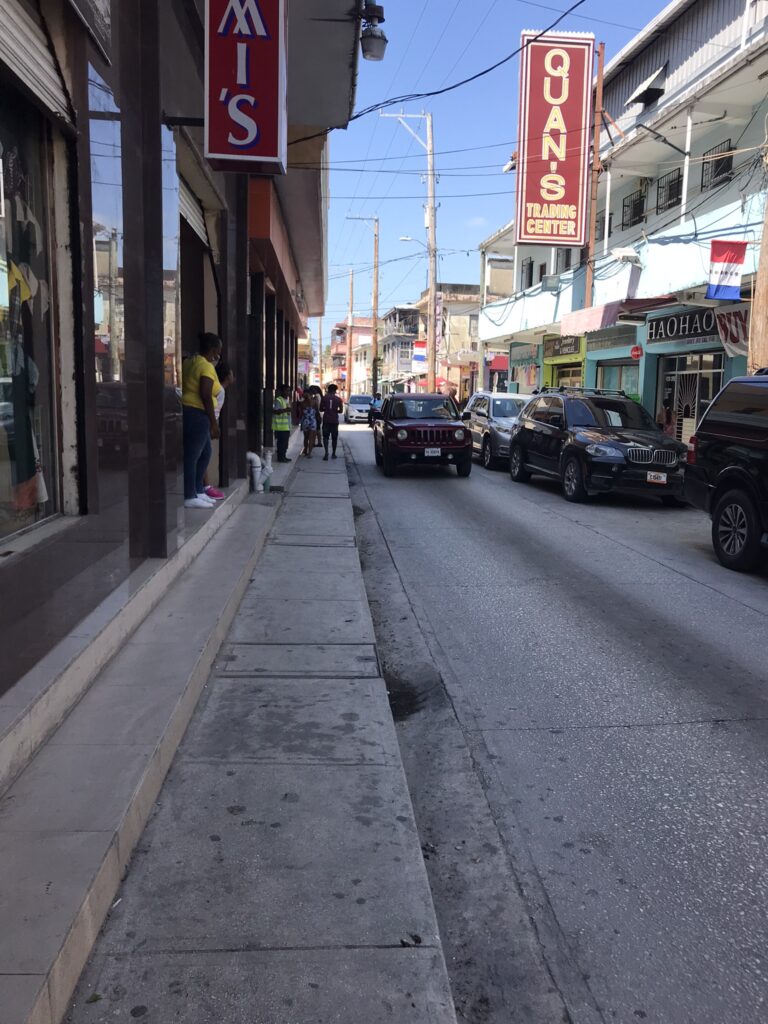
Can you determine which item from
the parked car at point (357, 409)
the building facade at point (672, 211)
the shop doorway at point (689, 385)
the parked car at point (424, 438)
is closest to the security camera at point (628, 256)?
the building facade at point (672, 211)

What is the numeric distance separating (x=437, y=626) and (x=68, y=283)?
349 cm

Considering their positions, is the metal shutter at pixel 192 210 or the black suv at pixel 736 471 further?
the metal shutter at pixel 192 210

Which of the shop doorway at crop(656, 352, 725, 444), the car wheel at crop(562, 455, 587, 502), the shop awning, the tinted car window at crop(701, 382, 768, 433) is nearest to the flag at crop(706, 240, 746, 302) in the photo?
the shop awning

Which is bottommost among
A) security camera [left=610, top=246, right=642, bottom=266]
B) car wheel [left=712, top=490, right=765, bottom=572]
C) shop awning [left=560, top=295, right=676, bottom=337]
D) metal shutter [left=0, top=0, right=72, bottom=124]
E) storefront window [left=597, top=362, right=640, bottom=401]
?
car wheel [left=712, top=490, right=765, bottom=572]

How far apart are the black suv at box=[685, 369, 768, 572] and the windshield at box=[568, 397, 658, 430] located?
13.5 feet

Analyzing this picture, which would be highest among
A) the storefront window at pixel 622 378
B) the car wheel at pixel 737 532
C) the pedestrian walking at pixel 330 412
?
the storefront window at pixel 622 378

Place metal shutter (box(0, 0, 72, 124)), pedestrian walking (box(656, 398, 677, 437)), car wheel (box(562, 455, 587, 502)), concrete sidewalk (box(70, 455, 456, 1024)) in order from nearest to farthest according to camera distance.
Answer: concrete sidewalk (box(70, 455, 456, 1024)) < metal shutter (box(0, 0, 72, 124)) < car wheel (box(562, 455, 587, 502)) < pedestrian walking (box(656, 398, 677, 437))

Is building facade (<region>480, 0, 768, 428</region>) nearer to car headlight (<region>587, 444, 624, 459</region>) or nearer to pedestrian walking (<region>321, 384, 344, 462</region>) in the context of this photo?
car headlight (<region>587, 444, 624, 459</region>)

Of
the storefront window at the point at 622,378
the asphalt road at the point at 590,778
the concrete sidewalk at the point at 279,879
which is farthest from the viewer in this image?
the storefront window at the point at 622,378

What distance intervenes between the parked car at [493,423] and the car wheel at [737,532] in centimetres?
896

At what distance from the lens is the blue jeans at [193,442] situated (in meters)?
7.80

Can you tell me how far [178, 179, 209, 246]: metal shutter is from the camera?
26.5 ft

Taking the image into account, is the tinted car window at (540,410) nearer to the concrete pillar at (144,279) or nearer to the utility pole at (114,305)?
the concrete pillar at (144,279)

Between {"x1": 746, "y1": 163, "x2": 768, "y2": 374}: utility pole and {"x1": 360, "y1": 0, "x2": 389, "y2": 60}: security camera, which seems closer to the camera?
{"x1": 360, "y1": 0, "x2": 389, "y2": 60}: security camera
